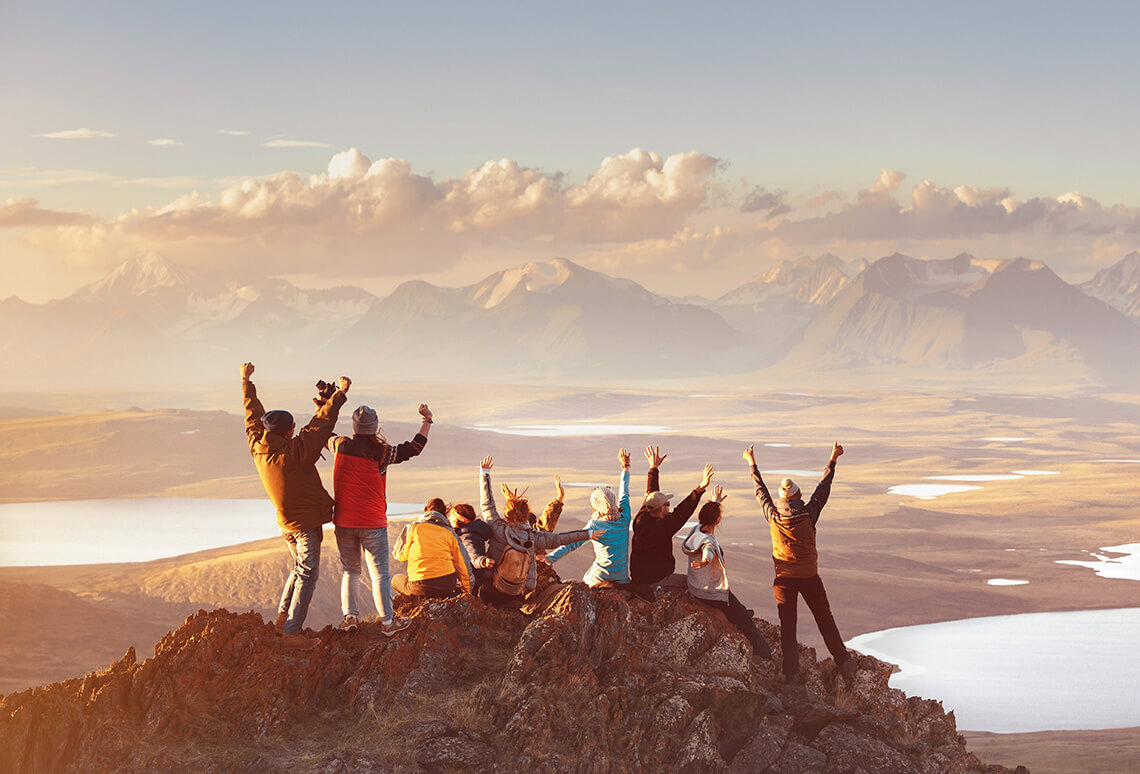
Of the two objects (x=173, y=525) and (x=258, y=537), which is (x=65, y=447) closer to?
(x=173, y=525)

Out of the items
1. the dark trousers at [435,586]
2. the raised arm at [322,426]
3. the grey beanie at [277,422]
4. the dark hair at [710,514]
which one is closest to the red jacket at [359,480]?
the raised arm at [322,426]

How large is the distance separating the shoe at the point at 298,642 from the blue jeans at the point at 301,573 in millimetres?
167

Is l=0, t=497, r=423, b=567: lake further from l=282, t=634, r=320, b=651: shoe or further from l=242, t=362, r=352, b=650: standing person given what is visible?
l=242, t=362, r=352, b=650: standing person

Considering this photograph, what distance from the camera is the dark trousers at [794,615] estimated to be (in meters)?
12.9

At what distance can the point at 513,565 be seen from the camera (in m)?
12.8

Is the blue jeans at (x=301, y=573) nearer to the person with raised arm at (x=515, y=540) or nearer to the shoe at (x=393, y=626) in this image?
the shoe at (x=393, y=626)

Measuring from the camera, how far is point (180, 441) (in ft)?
587

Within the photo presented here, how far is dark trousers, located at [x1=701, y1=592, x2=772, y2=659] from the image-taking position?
43.4 feet

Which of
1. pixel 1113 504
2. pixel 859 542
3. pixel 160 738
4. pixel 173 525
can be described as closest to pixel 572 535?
pixel 160 738

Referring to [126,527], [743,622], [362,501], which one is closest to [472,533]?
[362,501]

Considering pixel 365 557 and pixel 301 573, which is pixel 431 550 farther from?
pixel 301 573

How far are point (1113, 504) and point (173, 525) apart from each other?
104 m

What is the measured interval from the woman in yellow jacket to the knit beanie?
1.59 m

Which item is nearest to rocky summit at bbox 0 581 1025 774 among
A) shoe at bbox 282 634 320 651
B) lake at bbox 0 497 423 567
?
shoe at bbox 282 634 320 651
